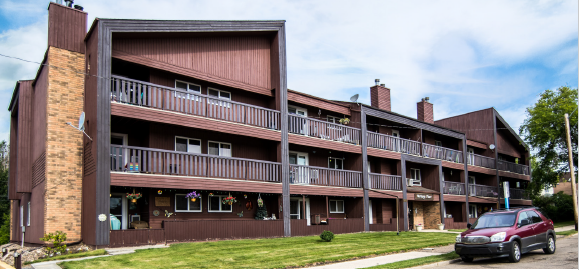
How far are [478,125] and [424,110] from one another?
8.00 metres

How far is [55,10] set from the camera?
1945cm

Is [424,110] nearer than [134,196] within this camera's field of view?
No

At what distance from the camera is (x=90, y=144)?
18.0 m

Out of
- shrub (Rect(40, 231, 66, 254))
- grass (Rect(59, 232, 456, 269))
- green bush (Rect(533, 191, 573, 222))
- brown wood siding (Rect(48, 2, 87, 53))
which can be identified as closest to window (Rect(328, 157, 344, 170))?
grass (Rect(59, 232, 456, 269))

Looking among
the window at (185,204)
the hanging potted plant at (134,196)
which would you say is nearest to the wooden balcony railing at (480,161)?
the window at (185,204)

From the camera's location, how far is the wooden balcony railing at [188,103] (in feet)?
61.0

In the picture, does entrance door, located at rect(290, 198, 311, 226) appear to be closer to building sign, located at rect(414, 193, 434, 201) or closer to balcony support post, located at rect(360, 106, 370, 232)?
balcony support post, located at rect(360, 106, 370, 232)

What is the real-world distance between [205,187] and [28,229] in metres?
9.61

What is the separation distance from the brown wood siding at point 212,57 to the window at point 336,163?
6.60 m

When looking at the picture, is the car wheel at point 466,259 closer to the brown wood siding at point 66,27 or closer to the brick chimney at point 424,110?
the brown wood siding at point 66,27

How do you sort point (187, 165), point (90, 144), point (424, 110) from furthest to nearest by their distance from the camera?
point (424, 110) < point (187, 165) < point (90, 144)

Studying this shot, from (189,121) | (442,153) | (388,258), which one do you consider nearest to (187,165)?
(189,121)

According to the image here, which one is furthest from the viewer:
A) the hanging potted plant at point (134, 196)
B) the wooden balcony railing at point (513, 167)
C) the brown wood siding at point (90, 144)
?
the wooden balcony railing at point (513, 167)

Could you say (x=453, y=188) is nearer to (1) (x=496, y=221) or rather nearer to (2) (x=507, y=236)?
(1) (x=496, y=221)
